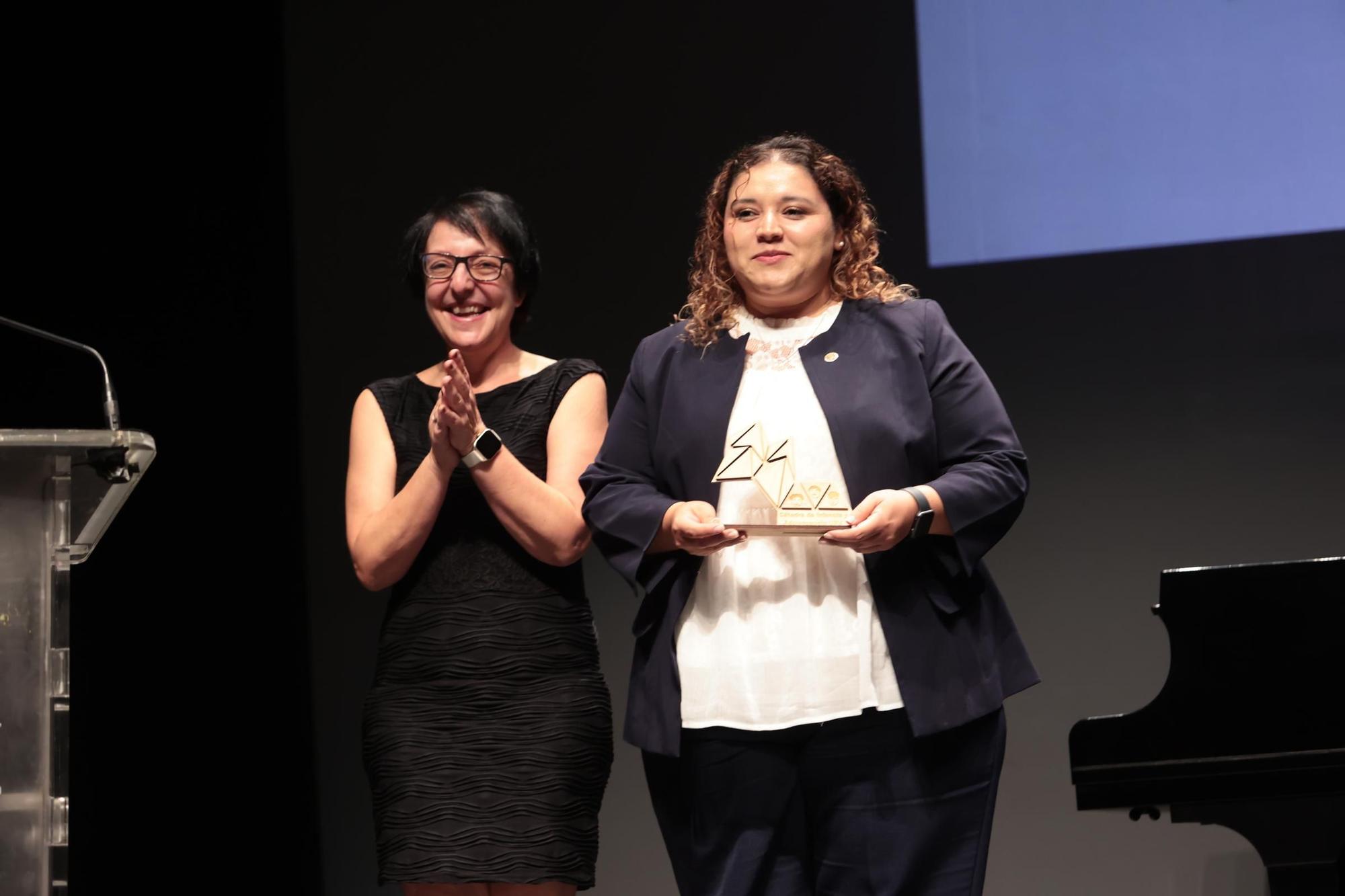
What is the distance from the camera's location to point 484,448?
7.61 ft

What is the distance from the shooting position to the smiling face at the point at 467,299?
250 centimetres

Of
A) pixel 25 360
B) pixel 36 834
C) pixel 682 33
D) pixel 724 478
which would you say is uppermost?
pixel 682 33

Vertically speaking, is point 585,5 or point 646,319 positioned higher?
point 585,5

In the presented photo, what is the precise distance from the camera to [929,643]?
1994 millimetres

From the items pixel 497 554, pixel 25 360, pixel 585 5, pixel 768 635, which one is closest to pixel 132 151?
pixel 25 360

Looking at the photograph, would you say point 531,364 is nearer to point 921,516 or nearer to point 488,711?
point 488,711

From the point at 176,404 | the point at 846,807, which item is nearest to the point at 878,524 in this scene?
the point at 846,807

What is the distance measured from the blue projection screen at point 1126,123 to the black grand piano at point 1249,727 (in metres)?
1.19

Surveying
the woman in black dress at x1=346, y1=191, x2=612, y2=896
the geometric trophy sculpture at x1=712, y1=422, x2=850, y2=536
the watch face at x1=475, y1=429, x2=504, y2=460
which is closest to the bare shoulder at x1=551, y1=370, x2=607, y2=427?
the woman in black dress at x1=346, y1=191, x2=612, y2=896

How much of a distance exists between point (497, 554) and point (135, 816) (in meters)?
1.49

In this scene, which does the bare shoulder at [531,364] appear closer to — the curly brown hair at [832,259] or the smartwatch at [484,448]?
the smartwatch at [484,448]

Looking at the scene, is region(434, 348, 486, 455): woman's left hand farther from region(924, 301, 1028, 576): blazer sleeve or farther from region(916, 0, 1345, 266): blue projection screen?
region(916, 0, 1345, 266): blue projection screen

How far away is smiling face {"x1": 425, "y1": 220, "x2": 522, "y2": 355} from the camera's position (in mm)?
2500

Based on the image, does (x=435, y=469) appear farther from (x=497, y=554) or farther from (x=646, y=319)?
(x=646, y=319)
